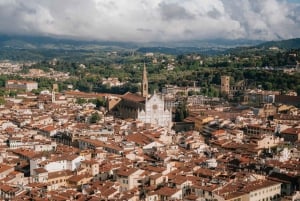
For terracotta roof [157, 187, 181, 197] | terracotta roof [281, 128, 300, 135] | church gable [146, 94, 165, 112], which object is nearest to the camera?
terracotta roof [157, 187, 181, 197]

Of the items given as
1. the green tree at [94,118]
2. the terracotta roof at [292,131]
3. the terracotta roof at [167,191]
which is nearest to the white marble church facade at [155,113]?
the green tree at [94,118]

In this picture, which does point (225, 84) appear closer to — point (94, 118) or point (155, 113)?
point (155, 113)

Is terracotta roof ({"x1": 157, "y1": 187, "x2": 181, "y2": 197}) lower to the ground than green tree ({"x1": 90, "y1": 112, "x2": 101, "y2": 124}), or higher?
higher

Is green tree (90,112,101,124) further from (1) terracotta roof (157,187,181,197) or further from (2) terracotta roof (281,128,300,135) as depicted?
(1) terracotta roof (157,187,181,197)

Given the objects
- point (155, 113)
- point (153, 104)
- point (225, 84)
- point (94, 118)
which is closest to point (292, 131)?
point (155, 113)

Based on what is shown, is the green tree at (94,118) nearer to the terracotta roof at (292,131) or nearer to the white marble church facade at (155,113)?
the white marble church facade at (155,113)

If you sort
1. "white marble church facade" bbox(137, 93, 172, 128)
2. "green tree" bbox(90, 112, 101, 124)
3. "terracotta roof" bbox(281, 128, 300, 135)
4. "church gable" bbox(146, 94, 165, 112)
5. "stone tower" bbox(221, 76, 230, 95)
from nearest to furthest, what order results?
"terracotta roof" bbox(281, 128, 300, 135) < "green tree" bbox(90, 112, 101, 124) < "white marble church facade" bbox(137, 93, 172, 128) < "church gable" bbox(146, 94, 165, 112) < "stone tower" bbox(221, 76, 230, 95)

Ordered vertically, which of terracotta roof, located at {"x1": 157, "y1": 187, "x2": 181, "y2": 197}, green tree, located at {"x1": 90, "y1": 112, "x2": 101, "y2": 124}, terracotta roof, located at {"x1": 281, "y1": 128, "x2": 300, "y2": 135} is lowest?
green tree, located at {"x1": 90, "y1": 112, "x2": 101, "y2": 124}

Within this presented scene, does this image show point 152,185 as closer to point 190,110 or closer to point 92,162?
point 92,162

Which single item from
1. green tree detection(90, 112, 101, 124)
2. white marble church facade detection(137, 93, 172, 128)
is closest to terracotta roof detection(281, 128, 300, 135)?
white marble church facade detection(137, 93, 172, 128)

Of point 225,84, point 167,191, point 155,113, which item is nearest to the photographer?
point 167,191

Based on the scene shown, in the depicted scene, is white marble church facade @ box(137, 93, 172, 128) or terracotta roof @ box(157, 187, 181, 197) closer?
terracotta roof @ box(157, 187, 181, 197)
